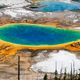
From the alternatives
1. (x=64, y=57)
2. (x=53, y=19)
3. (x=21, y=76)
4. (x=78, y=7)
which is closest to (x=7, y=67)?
(x=21, y=76)

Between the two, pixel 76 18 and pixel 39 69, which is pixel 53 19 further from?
pixel 39 69

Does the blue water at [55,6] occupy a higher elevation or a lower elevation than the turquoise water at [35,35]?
higher

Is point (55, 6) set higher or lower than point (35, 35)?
higher

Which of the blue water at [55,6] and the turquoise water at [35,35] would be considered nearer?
the turquoise water at [35,35]

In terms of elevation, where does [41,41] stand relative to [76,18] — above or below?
below
